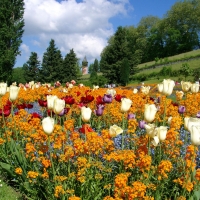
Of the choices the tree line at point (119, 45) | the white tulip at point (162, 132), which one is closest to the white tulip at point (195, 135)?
the white tulip at point (162, 132)

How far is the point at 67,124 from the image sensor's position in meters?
4.20

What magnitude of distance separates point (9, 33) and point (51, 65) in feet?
53.5

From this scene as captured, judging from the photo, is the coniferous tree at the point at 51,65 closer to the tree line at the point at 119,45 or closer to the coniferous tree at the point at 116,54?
the tree line at the point at 119,45

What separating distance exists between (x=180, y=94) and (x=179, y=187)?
3.94 meters

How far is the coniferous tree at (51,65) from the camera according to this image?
159 ft

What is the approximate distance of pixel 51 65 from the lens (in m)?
49.2

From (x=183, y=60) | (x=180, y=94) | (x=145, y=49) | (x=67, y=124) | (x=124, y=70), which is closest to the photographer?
(x=67, y=124)

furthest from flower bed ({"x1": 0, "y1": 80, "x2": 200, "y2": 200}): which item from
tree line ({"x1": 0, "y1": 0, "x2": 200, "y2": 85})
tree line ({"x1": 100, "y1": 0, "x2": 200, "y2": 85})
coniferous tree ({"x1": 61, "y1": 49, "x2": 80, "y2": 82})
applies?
tree line ({"x1": 100, "y1": 0, "x2": 200, "y2": 85})

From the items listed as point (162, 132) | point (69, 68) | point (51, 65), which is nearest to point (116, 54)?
point (69, 68)

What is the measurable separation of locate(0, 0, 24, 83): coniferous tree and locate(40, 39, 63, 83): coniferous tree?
14224 millimetres

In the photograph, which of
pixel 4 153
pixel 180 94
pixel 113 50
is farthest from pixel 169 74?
pixel 4 153

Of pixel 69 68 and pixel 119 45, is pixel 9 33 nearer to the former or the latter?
pixel 69 68

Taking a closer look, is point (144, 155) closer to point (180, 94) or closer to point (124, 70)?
point (180, 94)

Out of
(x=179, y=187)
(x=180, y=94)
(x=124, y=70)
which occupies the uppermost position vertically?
(x=124, y=70)
